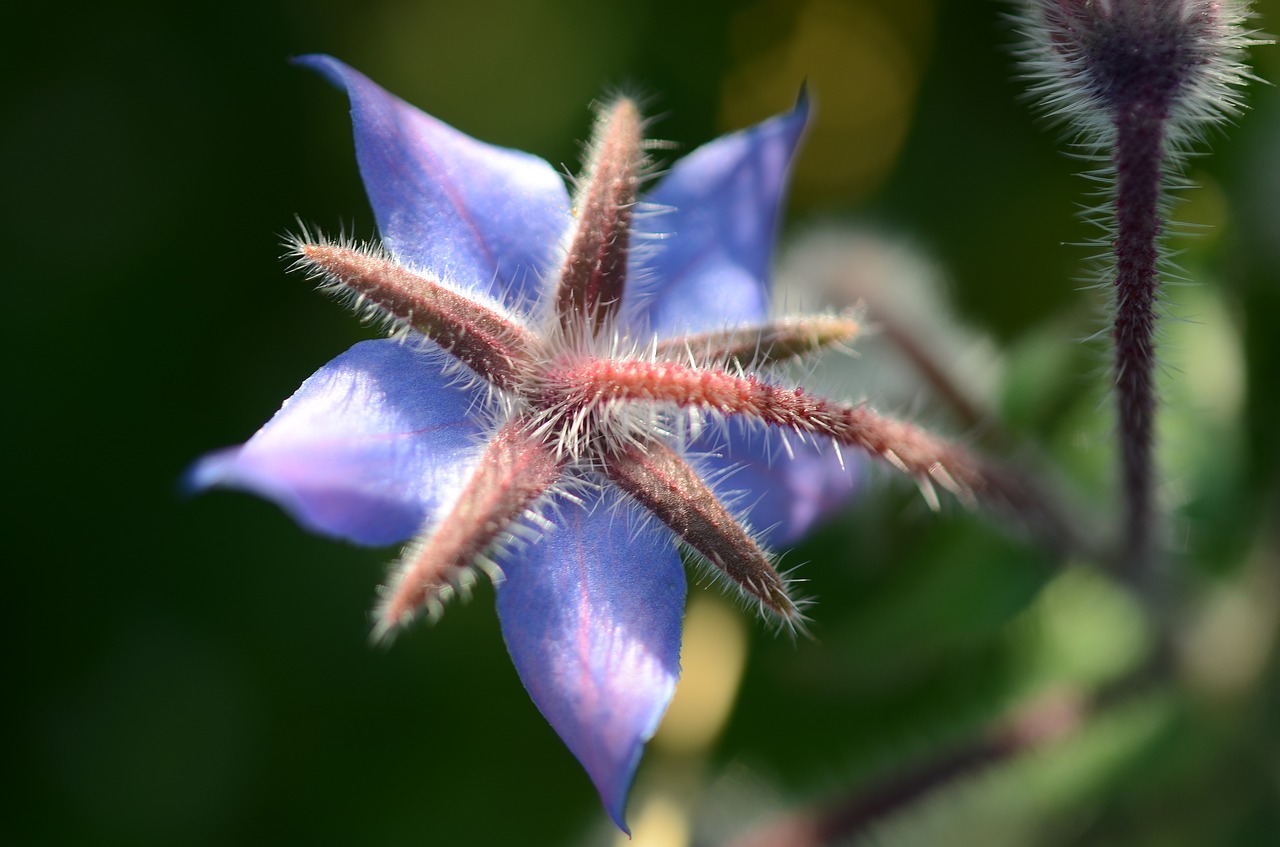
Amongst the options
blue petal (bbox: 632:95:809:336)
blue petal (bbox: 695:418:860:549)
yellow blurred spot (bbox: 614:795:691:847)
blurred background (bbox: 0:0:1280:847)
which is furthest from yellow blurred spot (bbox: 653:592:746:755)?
blue petal (bbox: 632:95:809:336)

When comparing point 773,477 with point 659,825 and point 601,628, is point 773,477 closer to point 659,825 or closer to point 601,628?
point 601,628

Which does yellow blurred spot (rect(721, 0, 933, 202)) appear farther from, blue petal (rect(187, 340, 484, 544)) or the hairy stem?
blue petal (rect(187, 340, 484, 544))

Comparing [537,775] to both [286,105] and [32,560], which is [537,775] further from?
[286,105]

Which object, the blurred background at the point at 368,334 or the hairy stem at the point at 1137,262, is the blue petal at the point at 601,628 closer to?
the hairy stem at the point at 1137,262

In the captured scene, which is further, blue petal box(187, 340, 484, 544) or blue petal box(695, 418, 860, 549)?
blue petal box(695, 418, 860, 549)

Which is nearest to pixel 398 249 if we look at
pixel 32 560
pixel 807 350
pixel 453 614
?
pixel 807 350

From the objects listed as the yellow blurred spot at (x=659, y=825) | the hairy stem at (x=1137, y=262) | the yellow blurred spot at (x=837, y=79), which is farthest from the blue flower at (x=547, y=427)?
the yellow blurred spot at (x=837, y=79)
